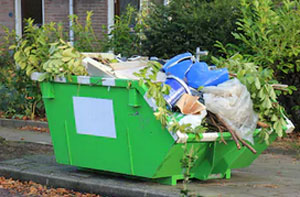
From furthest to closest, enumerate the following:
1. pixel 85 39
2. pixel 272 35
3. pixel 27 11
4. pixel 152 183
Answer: pixel 27 11
pixel 85 39
pixel 272 35
pixel 152 183

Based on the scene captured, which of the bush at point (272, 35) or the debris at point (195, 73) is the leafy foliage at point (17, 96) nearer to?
the bush at point (272, 35)

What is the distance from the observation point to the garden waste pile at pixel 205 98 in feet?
21.3

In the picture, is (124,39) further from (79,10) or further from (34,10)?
(34,10)

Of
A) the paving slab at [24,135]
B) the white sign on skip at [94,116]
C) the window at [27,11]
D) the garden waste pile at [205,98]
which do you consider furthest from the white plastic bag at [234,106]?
the window at [27,11]

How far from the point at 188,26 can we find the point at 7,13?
973 cm

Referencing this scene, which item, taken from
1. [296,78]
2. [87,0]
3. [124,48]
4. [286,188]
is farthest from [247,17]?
[87,0]

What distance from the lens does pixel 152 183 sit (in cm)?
696

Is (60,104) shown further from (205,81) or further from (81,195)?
(205,81)

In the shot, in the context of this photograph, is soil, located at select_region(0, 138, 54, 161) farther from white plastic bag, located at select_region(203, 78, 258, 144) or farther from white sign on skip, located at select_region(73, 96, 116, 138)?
white plastic bag, located at select_region(203, 78, 258, 144)

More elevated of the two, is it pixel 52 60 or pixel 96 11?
pixel 52 60

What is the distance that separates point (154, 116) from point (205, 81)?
0.70 meters

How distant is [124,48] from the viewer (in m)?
11.7

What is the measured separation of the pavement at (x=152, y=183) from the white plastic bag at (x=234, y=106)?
0.61m

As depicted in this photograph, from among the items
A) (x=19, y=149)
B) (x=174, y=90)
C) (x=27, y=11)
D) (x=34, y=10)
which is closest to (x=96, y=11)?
(x=34, y=10)
